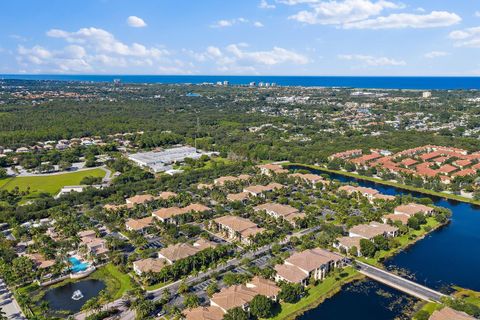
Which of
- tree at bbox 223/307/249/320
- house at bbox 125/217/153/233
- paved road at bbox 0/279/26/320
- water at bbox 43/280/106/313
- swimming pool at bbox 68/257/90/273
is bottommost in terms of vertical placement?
water at bbox 43/280/106/313

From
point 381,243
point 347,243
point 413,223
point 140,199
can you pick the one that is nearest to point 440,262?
point 381,243

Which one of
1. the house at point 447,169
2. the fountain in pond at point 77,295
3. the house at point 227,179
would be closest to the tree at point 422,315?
the fountain in pond at point 77,295

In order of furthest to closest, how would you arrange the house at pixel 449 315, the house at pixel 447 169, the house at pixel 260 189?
the house at pixel 447 169 < the house at pixel 260 189 < the house at pixel 449 315

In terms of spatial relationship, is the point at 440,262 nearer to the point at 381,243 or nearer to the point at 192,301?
the point at 381,243

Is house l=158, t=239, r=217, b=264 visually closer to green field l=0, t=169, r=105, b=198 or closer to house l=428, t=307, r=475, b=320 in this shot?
house l=428, t=307, r=475, b=320

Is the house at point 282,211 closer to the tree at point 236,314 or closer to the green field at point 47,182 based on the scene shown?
the tree at point 236,314

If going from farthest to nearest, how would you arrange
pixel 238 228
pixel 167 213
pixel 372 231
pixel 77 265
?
pixel 167 213 < pixel 238 228 < pixel 372 231 < pixel 77 265

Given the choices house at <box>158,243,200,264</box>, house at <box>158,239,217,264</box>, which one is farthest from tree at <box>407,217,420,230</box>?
house at <box>158,243,200,264</box>
